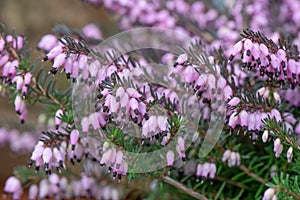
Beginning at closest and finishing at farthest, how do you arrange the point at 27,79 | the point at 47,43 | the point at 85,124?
1. the point at 85,124
2. the point at 27,79
3. the point at 47,43

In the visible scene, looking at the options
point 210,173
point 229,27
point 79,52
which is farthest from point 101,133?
point 229,27

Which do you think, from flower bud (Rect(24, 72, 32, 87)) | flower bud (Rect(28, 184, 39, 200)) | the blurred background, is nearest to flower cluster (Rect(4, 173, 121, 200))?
flower bud (Rect(28, 184, 39, 200))

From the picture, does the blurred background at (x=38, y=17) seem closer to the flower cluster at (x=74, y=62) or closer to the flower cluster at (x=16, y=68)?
the flower cluster at (x=16, y=68)

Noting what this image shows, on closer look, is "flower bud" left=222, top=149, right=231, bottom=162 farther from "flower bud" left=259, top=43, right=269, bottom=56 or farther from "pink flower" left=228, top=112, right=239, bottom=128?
"flower bud" left=259, top=43, right=269, bottom=56

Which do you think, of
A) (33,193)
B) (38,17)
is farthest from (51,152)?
(38,17)

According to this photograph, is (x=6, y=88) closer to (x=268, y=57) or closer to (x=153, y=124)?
(x=153, y=124)

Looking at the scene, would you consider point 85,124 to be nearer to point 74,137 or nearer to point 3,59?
point 74,137

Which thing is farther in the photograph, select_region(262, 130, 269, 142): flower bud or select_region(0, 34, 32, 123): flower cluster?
select_region(0, 34, 32, 123): flower cluster

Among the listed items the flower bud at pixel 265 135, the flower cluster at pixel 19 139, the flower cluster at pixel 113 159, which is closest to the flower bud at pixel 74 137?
the flower cluster at pixel 113 159
